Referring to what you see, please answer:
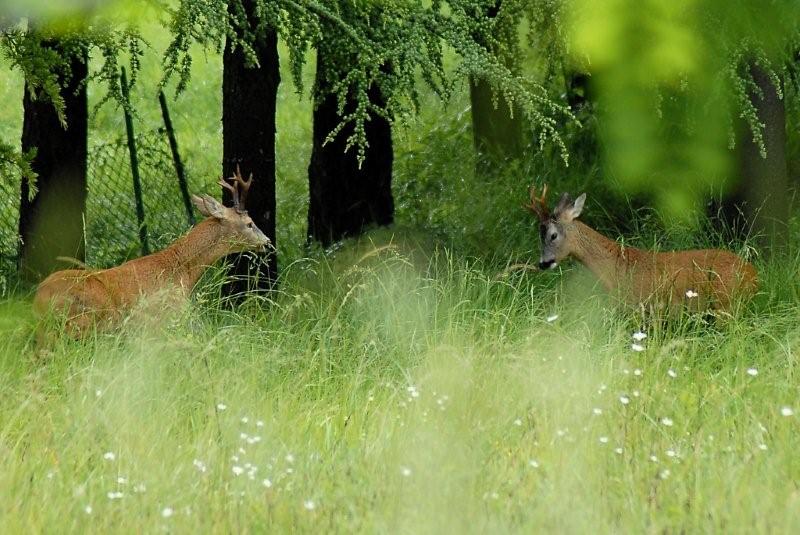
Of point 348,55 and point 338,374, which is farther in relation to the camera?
point 348,55

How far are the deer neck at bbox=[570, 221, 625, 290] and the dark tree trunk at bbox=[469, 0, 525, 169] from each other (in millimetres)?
3762

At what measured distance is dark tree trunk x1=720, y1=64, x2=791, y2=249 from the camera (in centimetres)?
944

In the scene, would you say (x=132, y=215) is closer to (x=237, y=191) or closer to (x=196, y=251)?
(x=237, y=191)

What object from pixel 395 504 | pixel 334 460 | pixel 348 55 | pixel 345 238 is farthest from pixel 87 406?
pixel 345 238

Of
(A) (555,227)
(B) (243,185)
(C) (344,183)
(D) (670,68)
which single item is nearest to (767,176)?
(A) (555,227)

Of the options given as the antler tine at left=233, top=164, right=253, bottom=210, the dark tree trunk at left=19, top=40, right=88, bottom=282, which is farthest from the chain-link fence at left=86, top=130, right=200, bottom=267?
the antler tine at left=233, top=164, right=253, bottom=210

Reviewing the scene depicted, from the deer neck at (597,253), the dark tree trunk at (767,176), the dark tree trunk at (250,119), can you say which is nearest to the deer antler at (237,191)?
the dark tree trunk at (250,119)

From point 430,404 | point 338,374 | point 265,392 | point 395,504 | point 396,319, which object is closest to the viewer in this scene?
point 395,504

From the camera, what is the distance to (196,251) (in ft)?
29.2

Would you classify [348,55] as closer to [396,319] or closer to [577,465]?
[396,319]

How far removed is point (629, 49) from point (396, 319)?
334 centimetres

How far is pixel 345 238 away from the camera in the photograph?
11586 millimetres

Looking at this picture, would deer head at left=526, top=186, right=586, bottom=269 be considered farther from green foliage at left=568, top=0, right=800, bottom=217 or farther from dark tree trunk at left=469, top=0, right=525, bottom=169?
dark tree trunk at left=469, top=0, right=525, bottom=169

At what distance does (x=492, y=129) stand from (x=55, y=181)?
4.67 m
